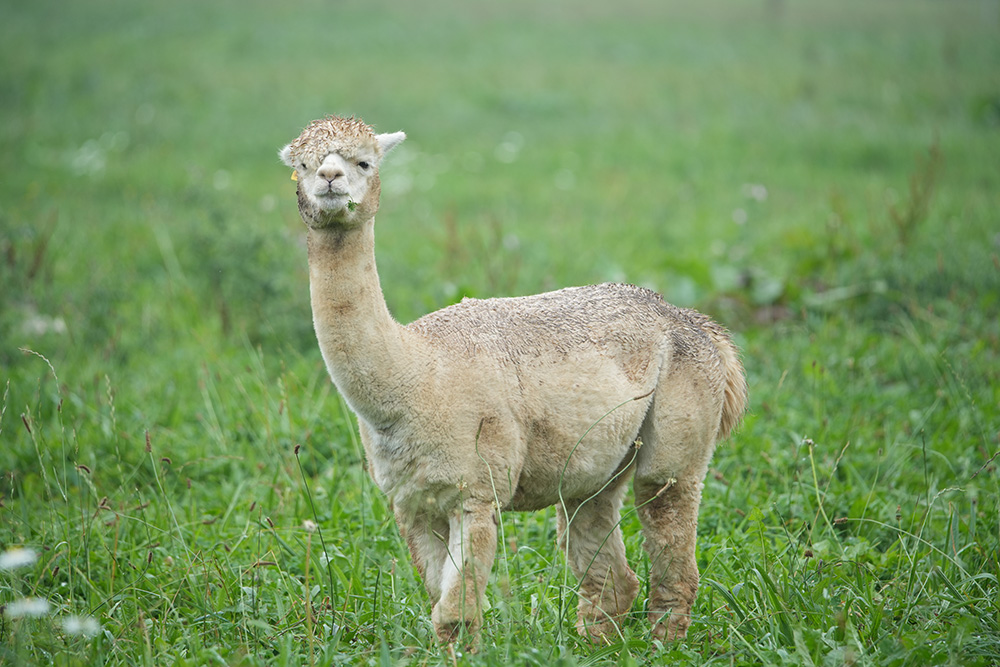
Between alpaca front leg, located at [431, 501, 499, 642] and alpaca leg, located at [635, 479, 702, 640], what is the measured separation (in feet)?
2.43

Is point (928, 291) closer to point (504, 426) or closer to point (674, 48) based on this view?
point (504, 426)

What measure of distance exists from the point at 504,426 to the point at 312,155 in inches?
45.3

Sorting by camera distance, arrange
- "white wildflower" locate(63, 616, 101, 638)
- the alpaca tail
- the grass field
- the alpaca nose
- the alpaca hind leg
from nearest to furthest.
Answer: "white wildflower" locate(63, 616, 101, 638), the alpaca nose, the grass field, the alpaca hind leg, the alpaca tail

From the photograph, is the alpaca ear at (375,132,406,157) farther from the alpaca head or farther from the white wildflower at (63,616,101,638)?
the white wildflower at (63,616,101,638)

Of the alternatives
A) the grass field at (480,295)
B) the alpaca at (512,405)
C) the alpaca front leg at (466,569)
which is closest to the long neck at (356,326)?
the alpaca at (512,405)

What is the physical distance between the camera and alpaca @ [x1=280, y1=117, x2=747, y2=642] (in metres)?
2.94

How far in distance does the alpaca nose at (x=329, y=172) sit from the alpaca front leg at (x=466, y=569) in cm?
119

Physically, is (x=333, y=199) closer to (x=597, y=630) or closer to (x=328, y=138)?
(x=328, y=138)

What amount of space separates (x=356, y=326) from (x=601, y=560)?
1.56 m

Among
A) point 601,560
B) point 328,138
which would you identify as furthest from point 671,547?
point 328,138

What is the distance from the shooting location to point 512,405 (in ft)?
10.6

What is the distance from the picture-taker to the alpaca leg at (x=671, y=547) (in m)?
3.53

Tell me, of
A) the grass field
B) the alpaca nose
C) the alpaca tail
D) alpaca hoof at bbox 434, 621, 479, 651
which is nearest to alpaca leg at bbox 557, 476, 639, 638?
the grass field

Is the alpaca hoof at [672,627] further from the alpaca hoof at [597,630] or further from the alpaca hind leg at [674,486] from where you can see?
the alpaca hoof at [597,630]
